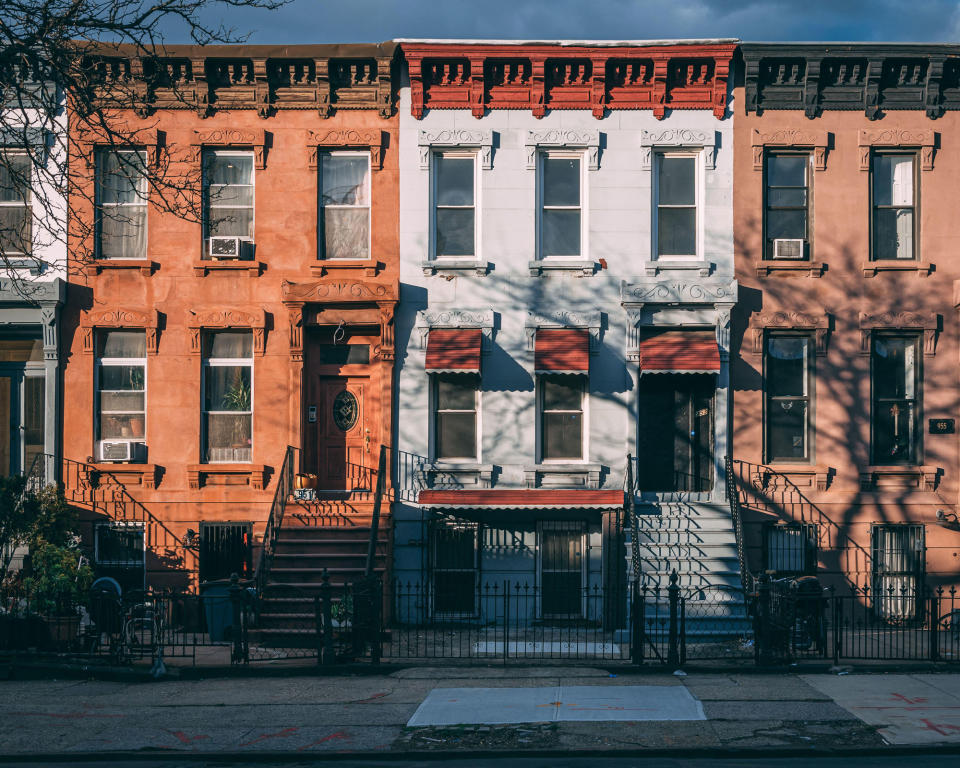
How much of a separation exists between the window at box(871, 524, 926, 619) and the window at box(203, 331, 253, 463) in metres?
11.0

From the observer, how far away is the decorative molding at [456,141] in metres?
17.7

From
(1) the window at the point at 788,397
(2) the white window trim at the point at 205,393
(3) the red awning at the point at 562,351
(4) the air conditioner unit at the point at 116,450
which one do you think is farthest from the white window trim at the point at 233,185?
(1) the window at the point at 788,397

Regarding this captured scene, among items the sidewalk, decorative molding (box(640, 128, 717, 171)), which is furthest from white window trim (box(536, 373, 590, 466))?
the sidewalk

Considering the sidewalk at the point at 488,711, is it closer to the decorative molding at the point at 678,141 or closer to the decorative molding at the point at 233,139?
the decorative molding at the point at 678,141

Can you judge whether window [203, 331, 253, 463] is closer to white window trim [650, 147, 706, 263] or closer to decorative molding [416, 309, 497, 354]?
→ decorative molding [416, 309, 497, 354]

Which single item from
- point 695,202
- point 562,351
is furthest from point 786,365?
point 562,351

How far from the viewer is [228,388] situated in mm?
17891

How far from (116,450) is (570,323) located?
26.5ft

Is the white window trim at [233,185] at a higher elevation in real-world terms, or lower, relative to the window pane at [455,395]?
higher

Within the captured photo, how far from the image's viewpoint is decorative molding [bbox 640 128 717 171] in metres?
17.6

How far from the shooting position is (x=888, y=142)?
1761 centimetres

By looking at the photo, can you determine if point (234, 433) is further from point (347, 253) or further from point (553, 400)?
point (553, 400)

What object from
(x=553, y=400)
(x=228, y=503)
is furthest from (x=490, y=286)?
(x=228, y=503)

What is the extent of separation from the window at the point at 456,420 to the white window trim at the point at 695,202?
13.1ft
